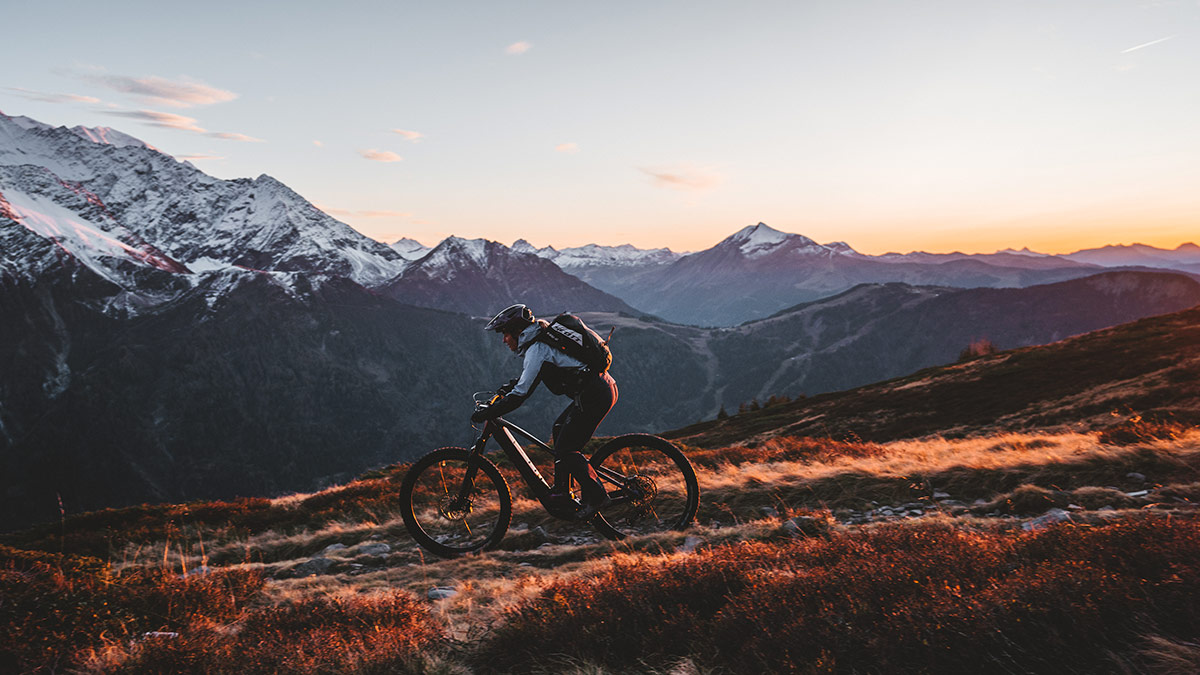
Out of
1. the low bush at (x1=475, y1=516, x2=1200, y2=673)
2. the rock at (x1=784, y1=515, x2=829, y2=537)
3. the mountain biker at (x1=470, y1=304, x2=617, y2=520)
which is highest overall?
the mountain biker at (x1=470, y1=304, x2=617, y2=520)

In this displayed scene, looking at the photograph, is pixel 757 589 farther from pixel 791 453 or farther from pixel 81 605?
pixel 791 453

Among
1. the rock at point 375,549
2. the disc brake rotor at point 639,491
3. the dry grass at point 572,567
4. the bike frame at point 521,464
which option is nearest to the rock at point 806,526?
the dry grass at point 572,567

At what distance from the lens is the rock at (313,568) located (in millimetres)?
10404

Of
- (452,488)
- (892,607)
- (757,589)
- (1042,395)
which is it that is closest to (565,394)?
(452,488)

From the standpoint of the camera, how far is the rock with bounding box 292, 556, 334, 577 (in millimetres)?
10404

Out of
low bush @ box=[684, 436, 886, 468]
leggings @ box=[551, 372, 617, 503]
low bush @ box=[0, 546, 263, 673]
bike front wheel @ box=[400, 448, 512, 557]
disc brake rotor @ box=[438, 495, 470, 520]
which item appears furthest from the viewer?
low bush @ box=[684, 436, 886, 468]

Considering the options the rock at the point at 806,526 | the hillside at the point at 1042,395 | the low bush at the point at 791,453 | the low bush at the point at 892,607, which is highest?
the low bush at the point at 892,607

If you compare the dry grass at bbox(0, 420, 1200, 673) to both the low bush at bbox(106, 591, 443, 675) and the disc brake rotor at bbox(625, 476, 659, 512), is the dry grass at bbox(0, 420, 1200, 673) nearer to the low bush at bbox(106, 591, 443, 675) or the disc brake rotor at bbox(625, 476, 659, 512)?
the low bush at bbox(106, 591, 443, 675)

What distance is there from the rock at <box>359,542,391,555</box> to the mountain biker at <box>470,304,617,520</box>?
5.04m

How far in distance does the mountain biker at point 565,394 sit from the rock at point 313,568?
16.9 ft

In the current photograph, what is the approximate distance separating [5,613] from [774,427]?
172ft

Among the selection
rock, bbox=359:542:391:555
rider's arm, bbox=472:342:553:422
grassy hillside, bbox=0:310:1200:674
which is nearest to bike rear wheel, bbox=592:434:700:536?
grassy hillside, bbox=0:310:1200:674

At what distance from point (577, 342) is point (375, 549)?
688 cm

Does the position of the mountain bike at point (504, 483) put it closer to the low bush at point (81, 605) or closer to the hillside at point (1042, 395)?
the low bush at point (81, 605)
